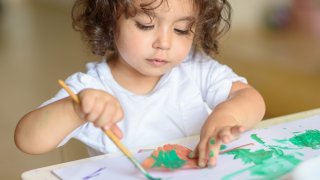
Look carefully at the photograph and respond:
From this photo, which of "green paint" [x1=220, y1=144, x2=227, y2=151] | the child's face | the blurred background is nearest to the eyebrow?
the child's face

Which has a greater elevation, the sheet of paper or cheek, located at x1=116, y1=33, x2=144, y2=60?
cheek, located at x1=116, y1=33, x2=144, y2=60

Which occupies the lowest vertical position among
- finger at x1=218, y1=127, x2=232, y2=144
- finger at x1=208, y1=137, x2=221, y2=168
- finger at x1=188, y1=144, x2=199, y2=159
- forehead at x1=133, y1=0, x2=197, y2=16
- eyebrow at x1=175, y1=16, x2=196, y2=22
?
finger at x1=188, y1=144, x2=199, y2=159

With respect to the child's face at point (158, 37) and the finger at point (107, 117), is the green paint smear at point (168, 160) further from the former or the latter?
the child's face at point (158, 37)

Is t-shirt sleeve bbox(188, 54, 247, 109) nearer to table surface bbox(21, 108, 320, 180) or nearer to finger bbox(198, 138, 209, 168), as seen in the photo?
table surface bbox(21, 108, 320, 180)

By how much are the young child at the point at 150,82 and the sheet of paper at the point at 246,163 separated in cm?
5

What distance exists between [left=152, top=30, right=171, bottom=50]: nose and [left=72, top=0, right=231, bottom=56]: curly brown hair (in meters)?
0.04

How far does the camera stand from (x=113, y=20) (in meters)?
0.98

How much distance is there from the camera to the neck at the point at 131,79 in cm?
104

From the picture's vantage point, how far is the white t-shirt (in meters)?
1.00

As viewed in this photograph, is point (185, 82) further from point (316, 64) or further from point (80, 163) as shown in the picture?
point (316, 64)

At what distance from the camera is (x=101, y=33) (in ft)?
3.47

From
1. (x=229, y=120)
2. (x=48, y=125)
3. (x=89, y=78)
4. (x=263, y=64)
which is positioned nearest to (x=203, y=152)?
(x=229, y=120)

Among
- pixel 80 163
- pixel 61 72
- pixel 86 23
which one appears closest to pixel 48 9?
pixel 61 72

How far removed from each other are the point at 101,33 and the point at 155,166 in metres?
0.42
